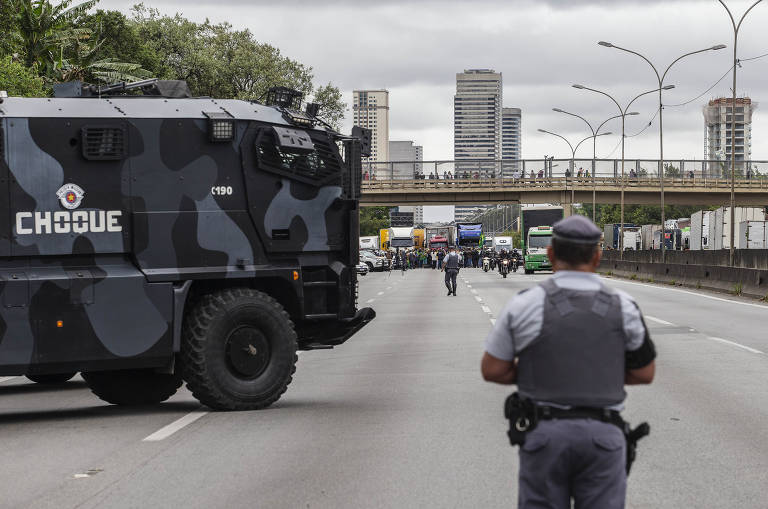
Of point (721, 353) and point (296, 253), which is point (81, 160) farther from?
point (721, 353)

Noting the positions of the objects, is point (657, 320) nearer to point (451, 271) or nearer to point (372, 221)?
point (451, 271)

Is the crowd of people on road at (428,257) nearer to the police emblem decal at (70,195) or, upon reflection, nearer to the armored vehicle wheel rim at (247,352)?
the armored vehicle wheel rim at (247,352)

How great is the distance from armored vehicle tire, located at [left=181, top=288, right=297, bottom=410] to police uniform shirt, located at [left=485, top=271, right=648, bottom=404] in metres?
6.73

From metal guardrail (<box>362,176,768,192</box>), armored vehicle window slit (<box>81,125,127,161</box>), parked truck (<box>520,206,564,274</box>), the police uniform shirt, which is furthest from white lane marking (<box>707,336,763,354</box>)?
metal guardrail (<box>362,176,768,192</box>)

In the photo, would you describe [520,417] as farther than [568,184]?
No

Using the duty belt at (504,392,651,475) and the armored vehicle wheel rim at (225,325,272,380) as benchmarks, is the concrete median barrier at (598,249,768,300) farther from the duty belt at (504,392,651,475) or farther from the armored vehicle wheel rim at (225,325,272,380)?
the duty belt at (504,392,651,475)

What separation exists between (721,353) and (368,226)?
16619 centimetres

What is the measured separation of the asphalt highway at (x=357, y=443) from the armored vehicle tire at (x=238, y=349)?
0.72 ft

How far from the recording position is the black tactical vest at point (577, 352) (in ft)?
13.6

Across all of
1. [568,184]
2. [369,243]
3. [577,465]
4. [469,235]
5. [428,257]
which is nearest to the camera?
[577,465]

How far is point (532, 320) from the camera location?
164 inches

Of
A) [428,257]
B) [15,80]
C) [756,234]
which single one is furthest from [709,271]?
[428,257]

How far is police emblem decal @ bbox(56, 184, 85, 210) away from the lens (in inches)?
410

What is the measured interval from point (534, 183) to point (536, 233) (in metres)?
6.96
